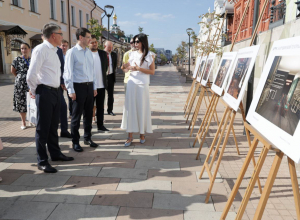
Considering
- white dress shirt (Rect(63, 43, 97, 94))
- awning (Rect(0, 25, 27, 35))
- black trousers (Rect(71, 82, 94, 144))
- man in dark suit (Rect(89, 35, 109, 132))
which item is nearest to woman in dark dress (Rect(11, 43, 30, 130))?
man in dark suit (Rect(89, 35, 109, 132))

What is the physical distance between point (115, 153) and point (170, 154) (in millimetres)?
956

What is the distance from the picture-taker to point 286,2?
771 centimetres

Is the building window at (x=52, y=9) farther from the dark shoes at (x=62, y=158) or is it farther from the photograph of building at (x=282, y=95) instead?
the photograph of building at (x=282, y=95)

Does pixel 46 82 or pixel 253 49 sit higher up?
pixel 253 49

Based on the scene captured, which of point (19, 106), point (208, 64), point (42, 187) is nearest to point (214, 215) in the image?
point (42, 187)

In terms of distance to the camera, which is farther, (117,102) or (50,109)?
(117,102)

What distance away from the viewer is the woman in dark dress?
5.86 m

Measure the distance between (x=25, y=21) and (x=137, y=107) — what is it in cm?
1902

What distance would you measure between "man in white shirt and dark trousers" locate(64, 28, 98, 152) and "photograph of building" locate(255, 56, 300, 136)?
3.02 meters

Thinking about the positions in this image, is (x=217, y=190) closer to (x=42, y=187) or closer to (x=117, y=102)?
(x=42, y=187)

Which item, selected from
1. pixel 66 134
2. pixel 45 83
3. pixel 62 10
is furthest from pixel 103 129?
pixel 62 10

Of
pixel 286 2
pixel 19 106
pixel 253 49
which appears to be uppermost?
pixel 286 2

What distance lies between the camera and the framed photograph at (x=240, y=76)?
2846 millimetres

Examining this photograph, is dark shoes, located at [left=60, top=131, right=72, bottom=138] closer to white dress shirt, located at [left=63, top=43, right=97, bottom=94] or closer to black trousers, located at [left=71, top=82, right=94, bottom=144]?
black trousers, located at [left=71, top=82, right=94, bottom=144]
